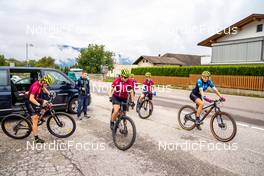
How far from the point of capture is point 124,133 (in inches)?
211

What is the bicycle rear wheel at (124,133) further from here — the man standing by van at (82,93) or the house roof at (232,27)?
the house roof at (232,27)

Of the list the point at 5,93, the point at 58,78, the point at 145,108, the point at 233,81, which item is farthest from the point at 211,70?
the point at 5,93

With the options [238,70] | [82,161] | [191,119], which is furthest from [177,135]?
[238,70]

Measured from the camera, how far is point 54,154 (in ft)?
15.3

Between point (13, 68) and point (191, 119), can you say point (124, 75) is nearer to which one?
point (191, 119)

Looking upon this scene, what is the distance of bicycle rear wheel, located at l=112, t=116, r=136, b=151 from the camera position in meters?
5.00

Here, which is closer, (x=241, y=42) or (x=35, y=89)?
(x=35, y=89)

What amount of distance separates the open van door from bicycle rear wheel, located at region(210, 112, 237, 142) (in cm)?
607

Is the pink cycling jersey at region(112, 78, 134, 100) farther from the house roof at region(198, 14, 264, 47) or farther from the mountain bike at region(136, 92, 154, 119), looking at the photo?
the house roof at region(198, 14, 264, 47)

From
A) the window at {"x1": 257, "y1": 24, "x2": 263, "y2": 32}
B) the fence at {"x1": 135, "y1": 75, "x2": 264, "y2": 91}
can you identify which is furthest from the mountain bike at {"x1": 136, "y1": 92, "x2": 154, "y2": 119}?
the window at {"x1": 257, "y1": 24, "x2": 263, "y2": 32}

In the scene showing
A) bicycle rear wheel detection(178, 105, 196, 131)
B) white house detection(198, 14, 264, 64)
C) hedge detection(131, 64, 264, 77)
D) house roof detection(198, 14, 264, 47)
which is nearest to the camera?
bicycle rear wheel detection(178, 105, 196, 131)

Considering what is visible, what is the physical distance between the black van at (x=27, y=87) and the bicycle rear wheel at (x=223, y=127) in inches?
211

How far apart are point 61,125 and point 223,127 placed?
419 cm

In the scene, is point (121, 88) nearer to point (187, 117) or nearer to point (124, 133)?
point (124, 133)
